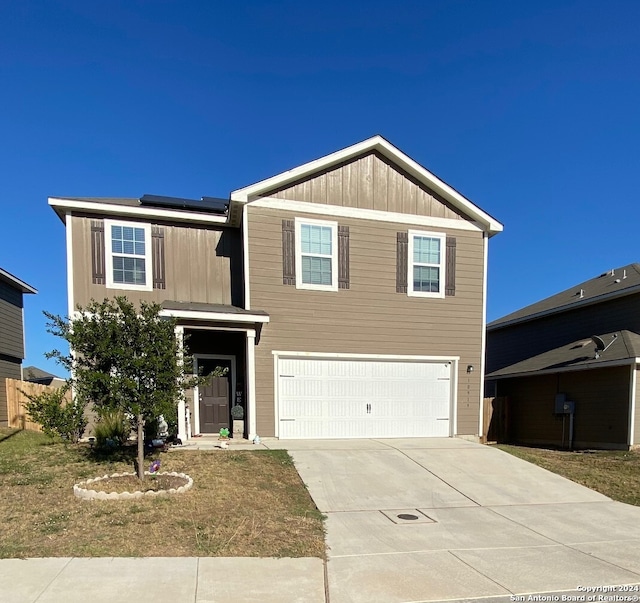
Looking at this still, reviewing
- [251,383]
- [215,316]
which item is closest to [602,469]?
[251,383]

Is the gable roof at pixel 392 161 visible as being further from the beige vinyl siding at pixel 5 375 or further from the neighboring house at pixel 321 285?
the beige vinyl siding at pixel 5 375

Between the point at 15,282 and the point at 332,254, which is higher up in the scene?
the point at 332,254

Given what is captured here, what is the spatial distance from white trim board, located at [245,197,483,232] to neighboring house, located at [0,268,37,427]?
33.8 feet

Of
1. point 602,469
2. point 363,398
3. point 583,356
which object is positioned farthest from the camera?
point 583,356

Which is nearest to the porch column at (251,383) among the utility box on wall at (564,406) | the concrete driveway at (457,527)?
the concrete driveway at (457,527)

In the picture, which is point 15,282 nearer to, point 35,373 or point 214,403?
point 214,403

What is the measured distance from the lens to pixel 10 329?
50.3ft

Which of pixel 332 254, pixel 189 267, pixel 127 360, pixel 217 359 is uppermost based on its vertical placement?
pixel 332 254

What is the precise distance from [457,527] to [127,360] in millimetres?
5066

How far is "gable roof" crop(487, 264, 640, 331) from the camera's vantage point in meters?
13.9

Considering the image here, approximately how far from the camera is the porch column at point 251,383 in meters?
9.91

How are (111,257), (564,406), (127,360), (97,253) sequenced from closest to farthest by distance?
(127,360), (97,253), (111,257), (564,406)

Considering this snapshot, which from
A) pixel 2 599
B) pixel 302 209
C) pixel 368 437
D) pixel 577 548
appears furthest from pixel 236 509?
pixel 302 209

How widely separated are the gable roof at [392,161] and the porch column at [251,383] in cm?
318
